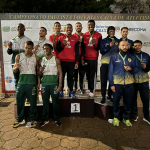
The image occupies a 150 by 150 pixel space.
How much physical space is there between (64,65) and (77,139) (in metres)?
1.74

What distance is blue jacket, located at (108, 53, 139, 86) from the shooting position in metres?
3.19

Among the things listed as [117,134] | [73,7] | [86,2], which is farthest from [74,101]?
[86,2]

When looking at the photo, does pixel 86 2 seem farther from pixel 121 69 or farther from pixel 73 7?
pixel 121 69

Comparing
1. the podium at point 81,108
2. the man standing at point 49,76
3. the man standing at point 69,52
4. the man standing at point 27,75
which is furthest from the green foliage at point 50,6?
the podium at point 81,108

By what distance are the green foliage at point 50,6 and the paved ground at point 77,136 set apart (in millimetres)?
15240

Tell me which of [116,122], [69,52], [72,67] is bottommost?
[116,122]

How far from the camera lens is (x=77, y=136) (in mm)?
3029

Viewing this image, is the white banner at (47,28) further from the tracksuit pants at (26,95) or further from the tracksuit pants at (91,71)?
the tracksuit pants at (26,95)

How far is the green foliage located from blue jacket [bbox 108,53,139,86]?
15243 millimetres

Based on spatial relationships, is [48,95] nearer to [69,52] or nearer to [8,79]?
[69,52]

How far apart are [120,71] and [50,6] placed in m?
17.8

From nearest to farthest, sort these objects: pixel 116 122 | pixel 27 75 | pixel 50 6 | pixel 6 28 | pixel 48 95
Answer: pixel 27 75, pixel 48 95, pixel 116 122, pixel 6 28, pixel 50 6

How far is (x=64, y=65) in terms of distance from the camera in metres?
3.68

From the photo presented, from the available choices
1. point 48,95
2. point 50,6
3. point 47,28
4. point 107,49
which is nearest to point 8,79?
point 47,28
